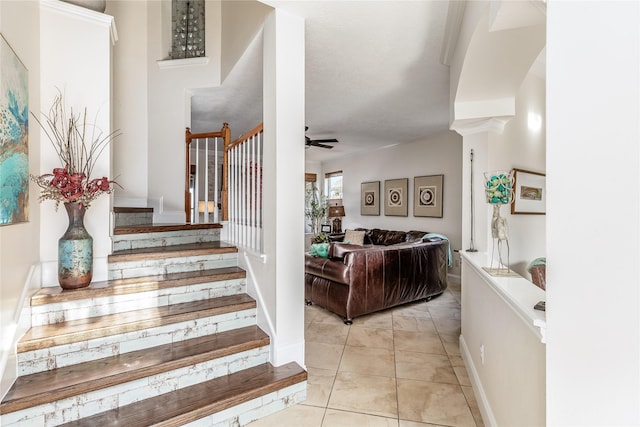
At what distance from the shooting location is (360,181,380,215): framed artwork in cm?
682

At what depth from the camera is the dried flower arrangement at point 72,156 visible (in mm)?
1827

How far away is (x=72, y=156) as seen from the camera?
2057mm

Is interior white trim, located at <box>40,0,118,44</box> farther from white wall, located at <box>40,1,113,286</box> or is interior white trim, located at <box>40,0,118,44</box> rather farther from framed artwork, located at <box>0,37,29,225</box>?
framed artwork, located at <box>0,37,29,225</box>

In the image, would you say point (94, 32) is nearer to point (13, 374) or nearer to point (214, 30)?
point (214, 30)

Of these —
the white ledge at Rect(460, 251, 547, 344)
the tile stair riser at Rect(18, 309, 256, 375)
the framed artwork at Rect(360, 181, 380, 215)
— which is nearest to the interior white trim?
the tile stair riser at Rect(18, 309, 256, 375)

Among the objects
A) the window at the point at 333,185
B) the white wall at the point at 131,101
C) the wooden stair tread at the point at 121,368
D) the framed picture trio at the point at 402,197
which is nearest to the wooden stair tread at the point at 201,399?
the wooden stair tread at the point at 121,368

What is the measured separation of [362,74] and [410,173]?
3487mm

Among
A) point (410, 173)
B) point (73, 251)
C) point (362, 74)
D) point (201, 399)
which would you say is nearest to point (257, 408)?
point (201, 399)

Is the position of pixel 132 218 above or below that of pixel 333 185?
below

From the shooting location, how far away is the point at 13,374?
A: 59.9 inches

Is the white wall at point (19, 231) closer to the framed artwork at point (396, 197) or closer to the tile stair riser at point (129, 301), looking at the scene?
the tile stair riser at point (129, 301)

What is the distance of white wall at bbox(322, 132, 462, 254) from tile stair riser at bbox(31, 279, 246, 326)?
411 centimetres

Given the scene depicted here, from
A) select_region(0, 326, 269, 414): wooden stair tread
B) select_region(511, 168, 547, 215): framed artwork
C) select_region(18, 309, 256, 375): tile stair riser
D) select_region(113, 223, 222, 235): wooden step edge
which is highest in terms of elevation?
select_region(511, 168, 547, 215): framed artwork

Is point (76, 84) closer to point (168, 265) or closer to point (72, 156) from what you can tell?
point (72, 156)
